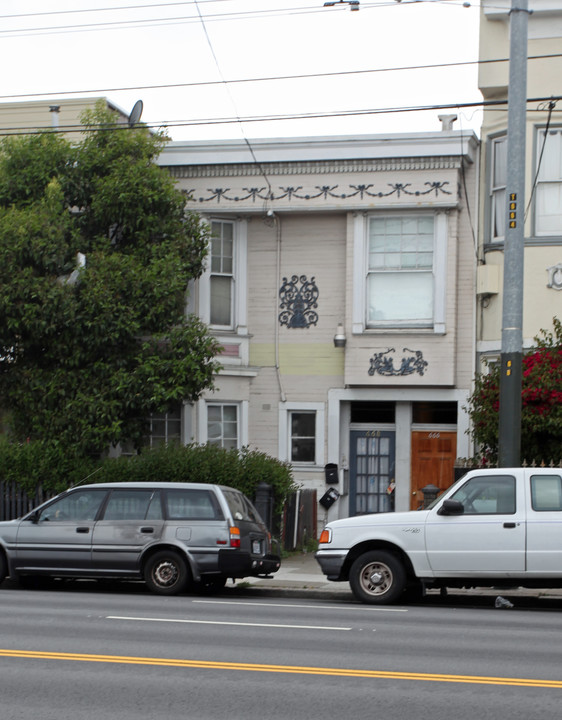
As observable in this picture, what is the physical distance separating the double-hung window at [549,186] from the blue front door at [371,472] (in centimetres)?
488

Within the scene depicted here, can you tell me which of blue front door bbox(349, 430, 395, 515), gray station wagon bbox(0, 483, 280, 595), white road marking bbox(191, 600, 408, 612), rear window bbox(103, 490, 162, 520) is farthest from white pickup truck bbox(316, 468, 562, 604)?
blue front door bbox(349, 430, 395, 515)

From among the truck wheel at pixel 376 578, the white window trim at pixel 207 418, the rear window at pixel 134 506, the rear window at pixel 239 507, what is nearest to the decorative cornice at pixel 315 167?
the white window trim at pixel 207 418

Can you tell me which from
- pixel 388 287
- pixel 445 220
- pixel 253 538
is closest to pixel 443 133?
pixel 445 220

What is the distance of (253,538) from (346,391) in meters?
6.51

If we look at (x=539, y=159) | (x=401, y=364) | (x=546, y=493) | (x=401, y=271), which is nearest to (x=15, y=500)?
(x=401, y=364)

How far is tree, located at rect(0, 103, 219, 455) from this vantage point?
18.8m

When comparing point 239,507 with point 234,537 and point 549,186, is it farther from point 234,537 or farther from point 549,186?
point 549,186

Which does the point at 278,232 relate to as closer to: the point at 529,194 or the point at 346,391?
the point at 346,391

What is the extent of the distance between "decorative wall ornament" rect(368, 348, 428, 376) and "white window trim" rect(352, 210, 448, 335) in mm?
455

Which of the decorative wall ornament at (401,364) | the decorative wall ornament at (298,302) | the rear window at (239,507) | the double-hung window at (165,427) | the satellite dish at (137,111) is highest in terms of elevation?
the satellite dish at (137,111)

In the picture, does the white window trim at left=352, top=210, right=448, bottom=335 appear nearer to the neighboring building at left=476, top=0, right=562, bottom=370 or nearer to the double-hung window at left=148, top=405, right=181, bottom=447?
the neighboring building at left=476, top=0, right=562, bottom=370

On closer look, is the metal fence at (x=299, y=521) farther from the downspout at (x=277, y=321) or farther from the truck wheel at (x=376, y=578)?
the truck wheel at (x=376, y=578)

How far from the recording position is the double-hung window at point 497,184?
65.8 feet

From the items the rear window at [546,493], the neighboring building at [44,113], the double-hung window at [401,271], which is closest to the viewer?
the rear window at [546,493]
